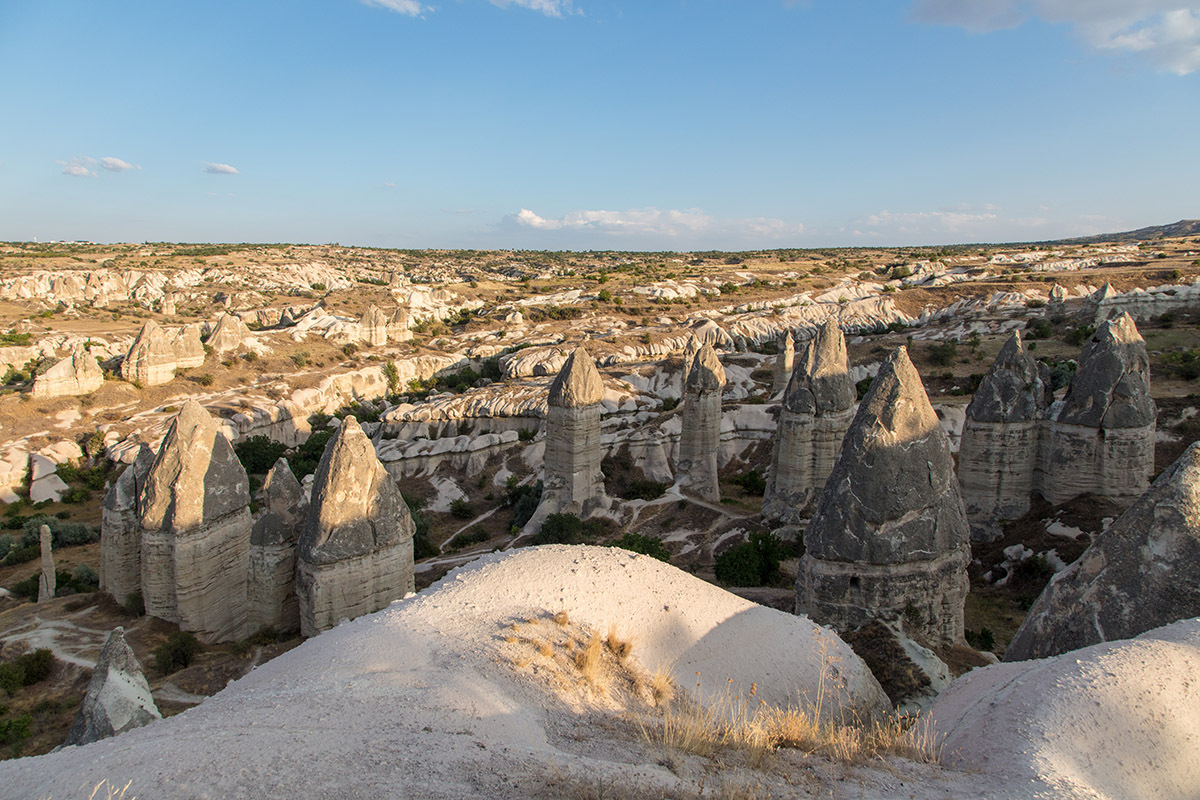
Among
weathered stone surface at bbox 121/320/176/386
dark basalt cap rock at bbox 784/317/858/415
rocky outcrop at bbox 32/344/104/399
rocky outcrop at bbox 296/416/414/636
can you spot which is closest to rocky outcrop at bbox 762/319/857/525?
dark basalt cap rock at bbox 784/317/858/415

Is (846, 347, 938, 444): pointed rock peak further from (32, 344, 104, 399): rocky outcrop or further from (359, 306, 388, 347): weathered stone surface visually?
(359, 306, 388, 347): weathered stone surface

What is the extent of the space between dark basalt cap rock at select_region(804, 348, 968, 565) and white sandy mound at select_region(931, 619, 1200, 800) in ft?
13.5

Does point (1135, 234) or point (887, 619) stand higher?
point (1135, 234)

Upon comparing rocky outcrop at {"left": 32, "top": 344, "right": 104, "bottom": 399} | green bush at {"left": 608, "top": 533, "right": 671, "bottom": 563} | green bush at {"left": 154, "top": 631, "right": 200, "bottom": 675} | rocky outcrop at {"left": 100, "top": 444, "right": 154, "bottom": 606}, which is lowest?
green bush at {"left": 608, "top": 533, "right": 671, "bottom": 563}

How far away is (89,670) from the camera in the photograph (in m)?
11.8

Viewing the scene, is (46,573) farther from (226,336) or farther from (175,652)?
(226,336)

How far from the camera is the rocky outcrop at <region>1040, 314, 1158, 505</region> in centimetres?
1716

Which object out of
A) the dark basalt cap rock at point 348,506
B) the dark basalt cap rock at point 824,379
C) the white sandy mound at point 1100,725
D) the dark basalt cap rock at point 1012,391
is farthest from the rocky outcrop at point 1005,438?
the dark basalt cap rock at point 348,506

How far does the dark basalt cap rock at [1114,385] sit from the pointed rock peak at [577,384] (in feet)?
46.8

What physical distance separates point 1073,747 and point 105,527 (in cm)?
1834

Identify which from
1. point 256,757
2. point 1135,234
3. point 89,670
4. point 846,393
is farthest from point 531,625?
point 1135,234

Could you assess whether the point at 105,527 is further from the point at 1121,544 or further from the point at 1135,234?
the point at 1135,234

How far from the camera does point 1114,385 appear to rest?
56.4 feet

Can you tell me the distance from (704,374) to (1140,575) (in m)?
18.9
